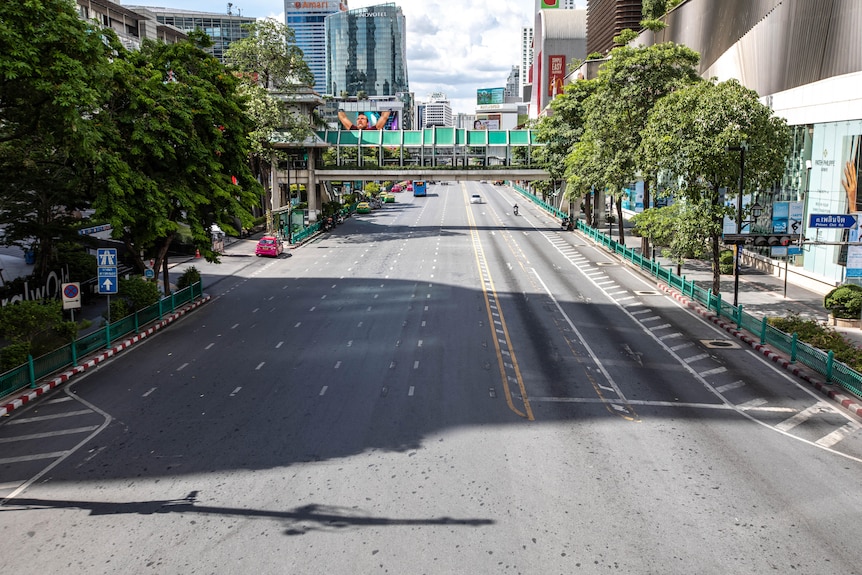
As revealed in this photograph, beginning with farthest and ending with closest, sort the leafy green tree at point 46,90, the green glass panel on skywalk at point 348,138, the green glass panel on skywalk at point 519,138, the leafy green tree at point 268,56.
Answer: the green glass panel on skywalk at point 519,138, the green glass panel on skywalk at point 348,138, the leafy green tree at point 268,56, the leafy green tree at point 46,90

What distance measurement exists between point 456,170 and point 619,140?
36.0 metres

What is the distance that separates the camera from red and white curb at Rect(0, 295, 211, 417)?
68.6ft

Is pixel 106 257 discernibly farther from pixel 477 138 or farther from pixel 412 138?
pixel 477 138

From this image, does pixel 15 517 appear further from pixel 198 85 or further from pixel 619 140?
pixel 619 140

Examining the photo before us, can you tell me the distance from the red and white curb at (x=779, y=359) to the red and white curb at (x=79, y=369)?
2453 centimetres

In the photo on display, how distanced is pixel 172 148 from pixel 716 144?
24.5m

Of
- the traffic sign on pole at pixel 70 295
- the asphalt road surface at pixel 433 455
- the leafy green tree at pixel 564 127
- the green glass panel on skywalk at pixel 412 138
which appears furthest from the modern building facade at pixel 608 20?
the traffic sign on pole at pixel 70 295

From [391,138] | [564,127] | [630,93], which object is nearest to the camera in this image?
[630,93]

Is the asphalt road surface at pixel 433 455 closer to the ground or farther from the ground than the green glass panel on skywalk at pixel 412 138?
closer to the ground

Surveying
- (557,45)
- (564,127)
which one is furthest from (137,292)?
(557,45)

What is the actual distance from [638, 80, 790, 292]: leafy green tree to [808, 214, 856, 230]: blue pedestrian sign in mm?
4791

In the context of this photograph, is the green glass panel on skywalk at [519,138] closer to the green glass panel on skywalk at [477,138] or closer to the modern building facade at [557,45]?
the green glass panel on skywalk at [477,138]

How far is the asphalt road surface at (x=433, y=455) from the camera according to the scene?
41.2 feet

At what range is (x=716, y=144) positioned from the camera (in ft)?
106
